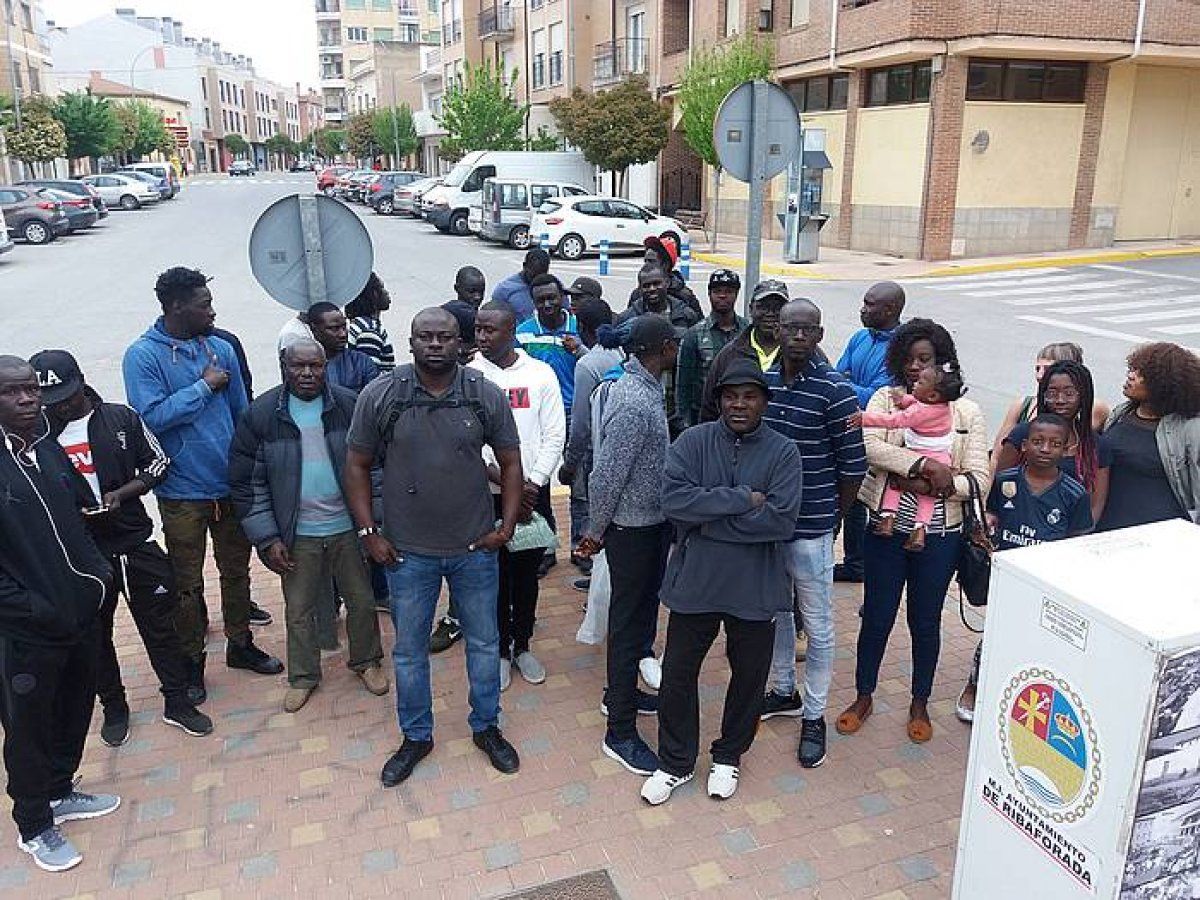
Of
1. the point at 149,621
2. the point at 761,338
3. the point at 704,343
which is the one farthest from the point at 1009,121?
the point at 149,621

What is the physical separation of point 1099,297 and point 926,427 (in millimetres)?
14673

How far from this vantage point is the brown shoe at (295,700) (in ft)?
14.7

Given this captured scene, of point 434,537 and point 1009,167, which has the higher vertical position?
point 1009,167

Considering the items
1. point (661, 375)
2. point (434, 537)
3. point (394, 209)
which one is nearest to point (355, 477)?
point (434, 537)

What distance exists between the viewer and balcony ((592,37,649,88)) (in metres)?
33.6

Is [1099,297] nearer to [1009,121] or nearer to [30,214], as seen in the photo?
[1009,121]

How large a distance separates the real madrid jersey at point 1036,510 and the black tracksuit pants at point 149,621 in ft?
11.6

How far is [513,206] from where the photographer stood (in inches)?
979

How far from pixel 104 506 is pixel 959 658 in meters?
4.12

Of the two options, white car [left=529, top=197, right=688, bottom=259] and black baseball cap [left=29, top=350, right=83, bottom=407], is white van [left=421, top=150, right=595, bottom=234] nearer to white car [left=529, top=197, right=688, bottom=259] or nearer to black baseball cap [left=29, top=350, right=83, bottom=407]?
white car [left=529, top=197, right=688, bottom=259]

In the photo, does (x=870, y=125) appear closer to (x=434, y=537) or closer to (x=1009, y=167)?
(x=1009, y=167)

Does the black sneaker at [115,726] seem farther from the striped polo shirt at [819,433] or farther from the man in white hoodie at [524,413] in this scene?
the striped polo shirt at [819,433]

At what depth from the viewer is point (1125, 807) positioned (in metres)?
2.38

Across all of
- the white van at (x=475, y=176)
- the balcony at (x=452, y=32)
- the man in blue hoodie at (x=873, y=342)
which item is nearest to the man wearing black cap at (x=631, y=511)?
the man in blue hoodie at (x=873, y=342)
